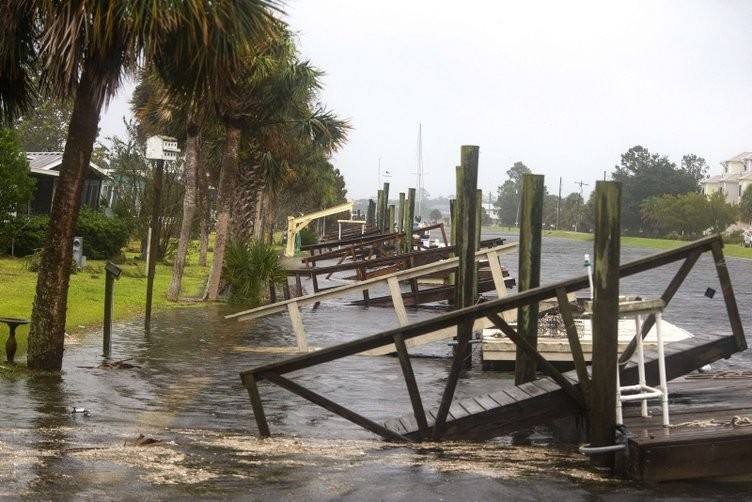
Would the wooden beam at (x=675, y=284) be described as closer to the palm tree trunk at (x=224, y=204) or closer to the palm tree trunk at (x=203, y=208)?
the palm tree trunk at (x=224, y=204)

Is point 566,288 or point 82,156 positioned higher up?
point 82,156

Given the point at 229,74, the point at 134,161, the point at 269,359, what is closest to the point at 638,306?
the point at 229,74

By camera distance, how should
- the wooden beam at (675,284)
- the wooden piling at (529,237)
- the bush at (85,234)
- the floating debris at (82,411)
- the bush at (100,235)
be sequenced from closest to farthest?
the wooden beam at (675,284) → the floating debris at (82,411) → the wooden piling at (529,237) → the bush at (85,234) → the bush at (100,235)

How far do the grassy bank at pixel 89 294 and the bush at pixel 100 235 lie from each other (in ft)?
2.76

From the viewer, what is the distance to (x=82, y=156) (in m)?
14.6

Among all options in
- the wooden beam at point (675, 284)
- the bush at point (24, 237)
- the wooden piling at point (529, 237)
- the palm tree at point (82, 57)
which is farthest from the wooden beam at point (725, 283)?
the bush at point (24, 237)

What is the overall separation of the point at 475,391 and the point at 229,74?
5469 mm

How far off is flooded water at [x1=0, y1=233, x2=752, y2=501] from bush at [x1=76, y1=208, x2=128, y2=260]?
2012 centimetres

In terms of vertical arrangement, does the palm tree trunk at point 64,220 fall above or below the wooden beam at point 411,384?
above

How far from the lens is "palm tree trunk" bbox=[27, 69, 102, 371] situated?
14.5 meters

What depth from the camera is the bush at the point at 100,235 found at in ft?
126

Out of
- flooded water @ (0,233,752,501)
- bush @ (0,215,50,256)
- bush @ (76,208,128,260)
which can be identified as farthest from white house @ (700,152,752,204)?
flooded water @ (0,233,752,501)

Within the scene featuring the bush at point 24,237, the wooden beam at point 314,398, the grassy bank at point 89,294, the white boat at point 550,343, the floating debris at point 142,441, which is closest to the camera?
the floating debris at point 142,441

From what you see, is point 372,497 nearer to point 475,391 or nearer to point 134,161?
point 475,391
